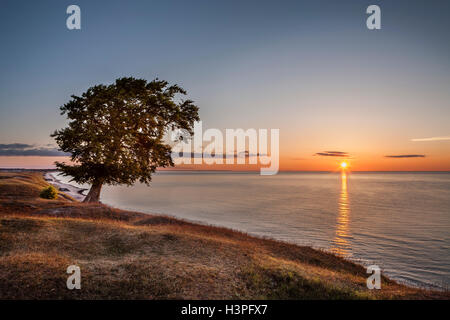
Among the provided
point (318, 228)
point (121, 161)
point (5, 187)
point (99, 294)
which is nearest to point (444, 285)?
point (318, 228)

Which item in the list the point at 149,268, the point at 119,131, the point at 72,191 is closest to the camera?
the point at 149,268

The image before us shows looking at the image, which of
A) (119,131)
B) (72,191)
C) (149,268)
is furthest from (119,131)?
(72,191)

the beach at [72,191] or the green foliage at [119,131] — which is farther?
the beach at [72,191]

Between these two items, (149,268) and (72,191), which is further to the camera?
(72,191)

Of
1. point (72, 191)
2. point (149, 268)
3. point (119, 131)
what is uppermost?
point (119, 131)

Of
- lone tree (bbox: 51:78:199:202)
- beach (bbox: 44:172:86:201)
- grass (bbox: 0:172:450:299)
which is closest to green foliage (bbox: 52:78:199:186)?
lone tree (bbox: 51:78:199:202)

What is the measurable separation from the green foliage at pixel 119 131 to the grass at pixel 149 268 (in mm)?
10404

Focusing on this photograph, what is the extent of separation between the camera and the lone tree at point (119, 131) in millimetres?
26922

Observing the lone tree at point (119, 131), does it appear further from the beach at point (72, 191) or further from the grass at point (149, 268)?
the beach at point (72, 191)

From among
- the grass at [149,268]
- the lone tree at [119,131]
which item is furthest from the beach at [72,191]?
the grass at [149,268]

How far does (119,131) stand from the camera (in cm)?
2734

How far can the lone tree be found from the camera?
26922 mm

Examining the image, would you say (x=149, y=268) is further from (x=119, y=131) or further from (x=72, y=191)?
(x=72, y=191)
